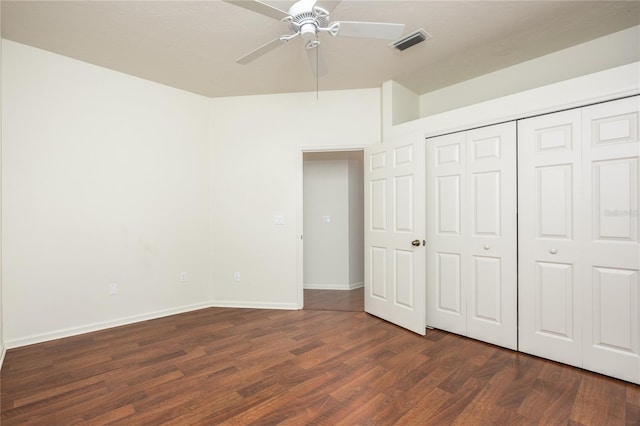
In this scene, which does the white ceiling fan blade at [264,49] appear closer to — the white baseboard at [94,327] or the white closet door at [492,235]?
the white closet door at [492,235]

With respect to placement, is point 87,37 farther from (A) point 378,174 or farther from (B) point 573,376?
(B) point 573,376

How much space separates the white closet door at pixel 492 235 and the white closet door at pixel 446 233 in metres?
0.07

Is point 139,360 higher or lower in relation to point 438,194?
lower

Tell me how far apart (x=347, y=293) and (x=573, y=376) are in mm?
2899

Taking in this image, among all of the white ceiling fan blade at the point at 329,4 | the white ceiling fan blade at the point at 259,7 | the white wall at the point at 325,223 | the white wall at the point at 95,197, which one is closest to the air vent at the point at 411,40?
the white ceiling fan blade at the point at 329,4

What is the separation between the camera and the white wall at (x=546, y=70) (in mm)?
2557

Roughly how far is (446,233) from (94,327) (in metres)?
3.74

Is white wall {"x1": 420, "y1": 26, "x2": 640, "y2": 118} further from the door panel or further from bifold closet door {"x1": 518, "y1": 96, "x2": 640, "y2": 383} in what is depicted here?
bifold closet door {"x1": 518, "y1": 96, "x2": 640, "y2": 383}

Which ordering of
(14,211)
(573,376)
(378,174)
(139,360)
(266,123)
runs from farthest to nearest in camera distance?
(266,123), (378,174), (14,211), (139,360), (573,376)

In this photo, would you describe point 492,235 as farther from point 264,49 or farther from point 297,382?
point 264,49

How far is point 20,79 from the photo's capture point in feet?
8.96

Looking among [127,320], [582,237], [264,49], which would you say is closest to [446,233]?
[582,237]

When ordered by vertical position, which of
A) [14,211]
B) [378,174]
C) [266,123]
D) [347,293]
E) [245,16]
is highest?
[245,16]

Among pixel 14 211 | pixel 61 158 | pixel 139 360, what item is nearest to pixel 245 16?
pixel 61 158
